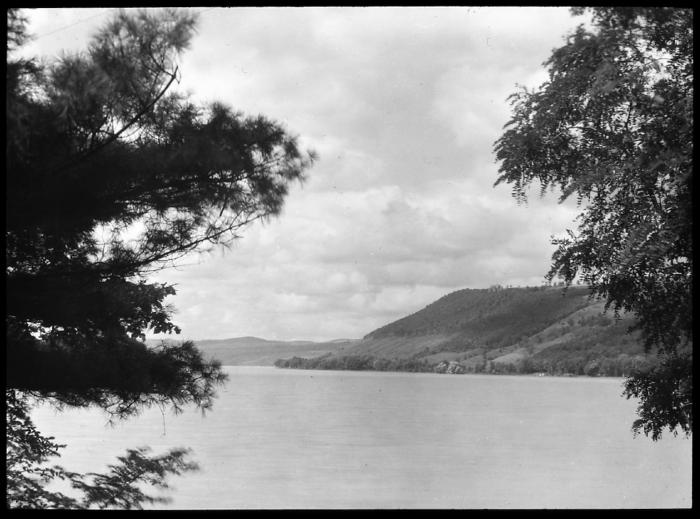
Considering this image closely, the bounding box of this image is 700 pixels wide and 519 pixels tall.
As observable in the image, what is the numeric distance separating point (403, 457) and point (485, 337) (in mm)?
70333

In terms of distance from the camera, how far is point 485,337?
310 feet

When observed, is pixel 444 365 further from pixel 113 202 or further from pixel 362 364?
pixel 113 202

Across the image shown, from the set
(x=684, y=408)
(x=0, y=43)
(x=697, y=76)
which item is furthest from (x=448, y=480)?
(x=0, y=43)

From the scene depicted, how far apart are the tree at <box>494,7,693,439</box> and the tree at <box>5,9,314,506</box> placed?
2343 mm

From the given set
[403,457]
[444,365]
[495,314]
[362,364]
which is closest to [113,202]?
[403,457]

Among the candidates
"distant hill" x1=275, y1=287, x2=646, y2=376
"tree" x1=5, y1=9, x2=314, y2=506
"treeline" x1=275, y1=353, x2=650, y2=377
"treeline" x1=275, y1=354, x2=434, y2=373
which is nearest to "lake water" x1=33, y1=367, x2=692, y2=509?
"tree" x1=5, y1=9, x2=314, y2=506

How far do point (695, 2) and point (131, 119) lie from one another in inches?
151

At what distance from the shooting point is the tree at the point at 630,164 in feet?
18.6

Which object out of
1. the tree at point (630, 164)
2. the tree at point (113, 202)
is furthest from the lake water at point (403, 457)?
the tree at point (630, 164)

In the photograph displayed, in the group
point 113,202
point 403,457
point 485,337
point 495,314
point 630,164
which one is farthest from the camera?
point 495,314

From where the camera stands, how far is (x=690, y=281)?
5.81m

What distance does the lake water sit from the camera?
57.0 ft

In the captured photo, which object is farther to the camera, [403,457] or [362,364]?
[362,364]
